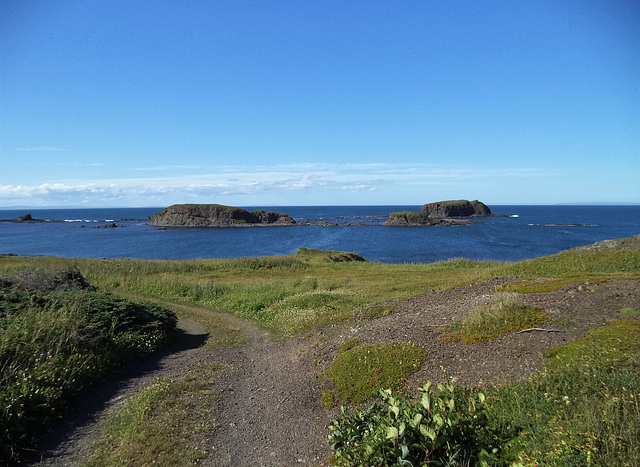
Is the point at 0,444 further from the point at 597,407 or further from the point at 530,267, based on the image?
the point at 530,267

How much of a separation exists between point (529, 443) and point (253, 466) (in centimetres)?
457

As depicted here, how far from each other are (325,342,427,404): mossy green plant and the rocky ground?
320mm

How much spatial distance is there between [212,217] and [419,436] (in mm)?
177315

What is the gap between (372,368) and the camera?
9109 mm

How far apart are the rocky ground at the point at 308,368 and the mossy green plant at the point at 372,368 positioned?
1.05 feet

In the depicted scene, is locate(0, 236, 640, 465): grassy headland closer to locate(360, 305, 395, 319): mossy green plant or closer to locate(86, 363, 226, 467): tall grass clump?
locate(86, 363, 226, 467): tall grass clump

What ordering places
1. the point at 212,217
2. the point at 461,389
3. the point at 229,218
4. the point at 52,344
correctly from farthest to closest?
the point at 212,217
the point at 229,218
the point at 52,344
the point at 461,389

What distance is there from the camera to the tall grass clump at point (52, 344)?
774 cm

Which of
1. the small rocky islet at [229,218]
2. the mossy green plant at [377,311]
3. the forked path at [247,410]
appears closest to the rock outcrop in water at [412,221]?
the small rocky islet at [229,218]

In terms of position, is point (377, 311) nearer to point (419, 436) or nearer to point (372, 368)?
point (372, 368)

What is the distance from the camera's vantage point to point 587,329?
28.3 feet

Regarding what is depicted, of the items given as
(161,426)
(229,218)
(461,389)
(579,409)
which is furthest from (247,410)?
(229,218)

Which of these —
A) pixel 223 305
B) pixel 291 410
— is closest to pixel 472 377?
pixel 291 410

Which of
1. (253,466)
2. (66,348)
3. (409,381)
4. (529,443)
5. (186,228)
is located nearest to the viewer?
(529,443)
